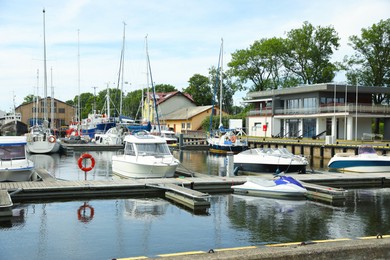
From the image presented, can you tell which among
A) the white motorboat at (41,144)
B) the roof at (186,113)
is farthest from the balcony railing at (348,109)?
the white motorboat at (41,144)

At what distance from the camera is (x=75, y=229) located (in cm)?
1545

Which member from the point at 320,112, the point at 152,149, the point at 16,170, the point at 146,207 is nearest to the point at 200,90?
the point at 320,112

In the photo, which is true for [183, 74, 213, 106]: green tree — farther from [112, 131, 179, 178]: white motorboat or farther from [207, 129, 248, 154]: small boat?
[112, 131, 179, 178]: white motorboat

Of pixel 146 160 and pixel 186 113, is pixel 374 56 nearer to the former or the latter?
pixel 186 113

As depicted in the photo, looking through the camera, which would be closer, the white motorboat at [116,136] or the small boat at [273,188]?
the small boat at [273,188]

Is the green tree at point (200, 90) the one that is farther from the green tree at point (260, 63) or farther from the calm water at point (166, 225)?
the calm water at point (166, 225)

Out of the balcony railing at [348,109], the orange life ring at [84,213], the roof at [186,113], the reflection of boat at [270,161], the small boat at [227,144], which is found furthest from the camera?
the roof at [186,113]

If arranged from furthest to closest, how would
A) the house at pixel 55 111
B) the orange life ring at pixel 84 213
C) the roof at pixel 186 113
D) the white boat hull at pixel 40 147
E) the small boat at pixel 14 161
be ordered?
the house at pixel 55 111 < the roof at pixel 186 113 < the white boat hull at pixel 40 147 < the small boat at pixel 14 161 < the orange life ring at pixel 84 213

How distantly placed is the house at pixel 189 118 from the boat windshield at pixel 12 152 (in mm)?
62517

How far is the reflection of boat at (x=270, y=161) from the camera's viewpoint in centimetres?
2933

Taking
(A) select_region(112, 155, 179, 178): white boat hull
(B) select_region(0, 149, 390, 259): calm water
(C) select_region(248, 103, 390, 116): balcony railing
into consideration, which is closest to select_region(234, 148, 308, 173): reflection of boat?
(A) select_region(112, 155, 179, 178): white boat hull

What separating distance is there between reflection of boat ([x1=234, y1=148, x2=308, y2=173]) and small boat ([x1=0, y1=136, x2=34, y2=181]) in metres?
13.5

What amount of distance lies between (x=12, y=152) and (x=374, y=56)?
60618 millimetres

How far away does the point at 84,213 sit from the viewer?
1781 cm
